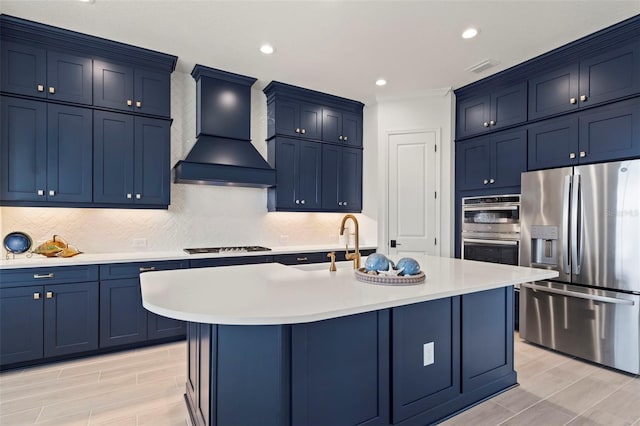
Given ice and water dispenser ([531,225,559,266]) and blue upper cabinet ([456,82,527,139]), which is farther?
blue upper cabinet ([456,82,527,139])

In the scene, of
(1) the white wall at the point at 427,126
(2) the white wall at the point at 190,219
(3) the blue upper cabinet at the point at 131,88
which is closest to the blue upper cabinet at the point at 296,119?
(2) the white wall at the point at 190,219

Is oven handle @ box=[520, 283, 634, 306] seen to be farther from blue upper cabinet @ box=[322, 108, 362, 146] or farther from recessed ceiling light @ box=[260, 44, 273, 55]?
recessed ceiling light @ box=[260, 44, 273, 55]

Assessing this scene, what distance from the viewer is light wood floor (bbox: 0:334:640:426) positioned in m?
2.12

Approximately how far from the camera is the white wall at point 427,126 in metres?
4.44

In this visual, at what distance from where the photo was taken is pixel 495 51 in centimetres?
339

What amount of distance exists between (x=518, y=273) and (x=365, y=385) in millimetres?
1321

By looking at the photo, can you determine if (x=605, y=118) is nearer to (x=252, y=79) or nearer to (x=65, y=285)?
(x=252, y=79)

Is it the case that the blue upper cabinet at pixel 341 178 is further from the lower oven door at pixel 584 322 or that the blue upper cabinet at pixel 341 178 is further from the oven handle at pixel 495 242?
the lower oven door at pixel 584 322

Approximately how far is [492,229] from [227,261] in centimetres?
312

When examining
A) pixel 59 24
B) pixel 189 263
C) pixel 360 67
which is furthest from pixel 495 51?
pixel 59 24

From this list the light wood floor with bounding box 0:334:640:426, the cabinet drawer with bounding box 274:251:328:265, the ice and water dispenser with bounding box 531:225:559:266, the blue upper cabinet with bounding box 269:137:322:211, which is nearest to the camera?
the light wood floor with bounding box 0:334:640:426

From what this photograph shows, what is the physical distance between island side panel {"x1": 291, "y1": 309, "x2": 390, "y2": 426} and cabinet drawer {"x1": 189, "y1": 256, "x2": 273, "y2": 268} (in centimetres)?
222

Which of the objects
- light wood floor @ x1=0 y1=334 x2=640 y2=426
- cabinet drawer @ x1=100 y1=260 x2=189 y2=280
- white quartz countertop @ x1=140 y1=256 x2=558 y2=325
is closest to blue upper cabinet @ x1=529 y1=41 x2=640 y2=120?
white quartz countertop @ x1=140 y1=256 x2=558 y2=325

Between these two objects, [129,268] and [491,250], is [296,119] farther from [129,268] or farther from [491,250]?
[491,250]
